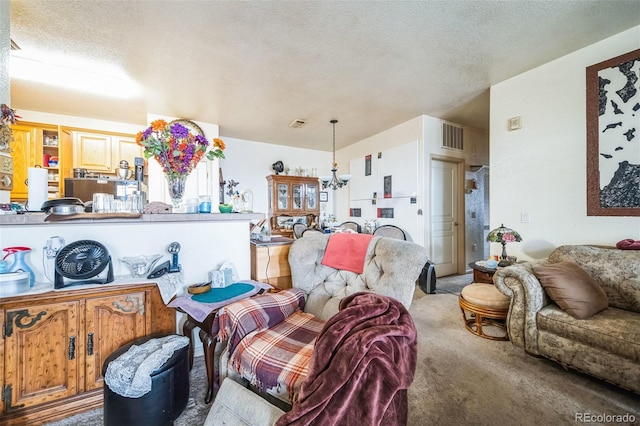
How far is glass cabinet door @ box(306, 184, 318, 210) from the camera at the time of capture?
5.43 meters

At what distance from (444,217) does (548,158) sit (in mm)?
1816

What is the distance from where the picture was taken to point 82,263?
4.73ft

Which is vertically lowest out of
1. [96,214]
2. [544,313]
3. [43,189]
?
[544,313]

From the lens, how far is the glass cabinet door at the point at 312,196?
17.8 ft

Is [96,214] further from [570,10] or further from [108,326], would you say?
[570,10]

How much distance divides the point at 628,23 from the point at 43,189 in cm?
457

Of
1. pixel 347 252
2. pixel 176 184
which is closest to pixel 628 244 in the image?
pixel 347 252

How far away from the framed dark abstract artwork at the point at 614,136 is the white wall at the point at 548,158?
59 mm

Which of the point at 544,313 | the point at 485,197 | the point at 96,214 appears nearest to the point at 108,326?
the point at 96,214

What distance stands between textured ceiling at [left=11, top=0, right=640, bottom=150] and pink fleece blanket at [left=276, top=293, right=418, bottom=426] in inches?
82.7

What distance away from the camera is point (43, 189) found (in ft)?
5.34

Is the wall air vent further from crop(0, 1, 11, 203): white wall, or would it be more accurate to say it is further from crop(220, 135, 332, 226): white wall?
crop(0, 1, 11, 203): white wall

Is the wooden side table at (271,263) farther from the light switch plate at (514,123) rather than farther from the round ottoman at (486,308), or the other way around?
the light switch plate at (514,123)

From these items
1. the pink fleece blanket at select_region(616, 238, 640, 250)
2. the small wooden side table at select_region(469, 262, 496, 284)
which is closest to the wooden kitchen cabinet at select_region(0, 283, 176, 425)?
the small wooden side table at select_region(469, 262, 496, 284)
